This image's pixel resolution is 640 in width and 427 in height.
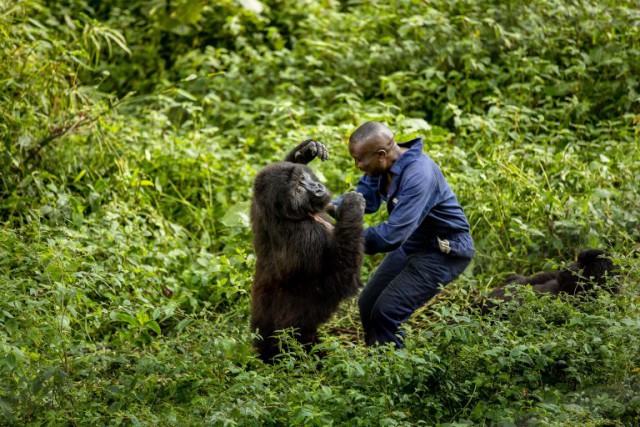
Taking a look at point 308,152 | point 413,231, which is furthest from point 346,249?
point 308,152

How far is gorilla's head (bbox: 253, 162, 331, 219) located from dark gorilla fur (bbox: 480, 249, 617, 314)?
128cm

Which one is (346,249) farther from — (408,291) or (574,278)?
(574,278)

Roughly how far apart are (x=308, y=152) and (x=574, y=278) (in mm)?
2016

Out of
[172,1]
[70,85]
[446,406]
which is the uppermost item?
[172,1]

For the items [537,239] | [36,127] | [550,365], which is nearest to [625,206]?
[537,239]

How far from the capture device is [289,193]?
16.9ft

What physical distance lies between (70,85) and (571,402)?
600 cm

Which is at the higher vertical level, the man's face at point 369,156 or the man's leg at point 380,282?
the man's face at point 369,156

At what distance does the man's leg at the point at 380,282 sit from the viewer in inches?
218

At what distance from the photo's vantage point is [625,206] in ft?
22.4

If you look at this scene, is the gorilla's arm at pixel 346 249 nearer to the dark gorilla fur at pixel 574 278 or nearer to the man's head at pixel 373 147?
the man's head at pixel 373 147

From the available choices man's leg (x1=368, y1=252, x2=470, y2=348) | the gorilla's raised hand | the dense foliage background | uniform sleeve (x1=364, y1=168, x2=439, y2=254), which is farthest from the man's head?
the dense foliage background

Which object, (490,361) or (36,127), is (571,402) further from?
(36,127)

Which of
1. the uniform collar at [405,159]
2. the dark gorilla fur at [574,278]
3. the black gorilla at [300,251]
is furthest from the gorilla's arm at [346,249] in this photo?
the dark gorilla fur at [574,278]
